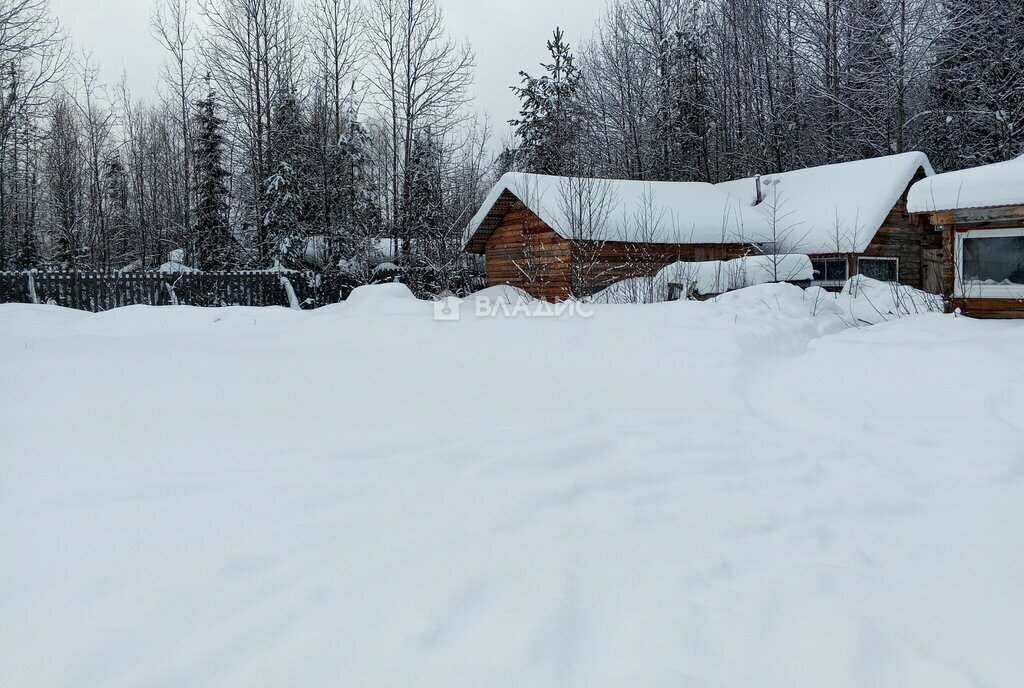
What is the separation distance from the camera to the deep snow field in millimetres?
1926

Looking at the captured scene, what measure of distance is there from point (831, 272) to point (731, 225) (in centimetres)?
271

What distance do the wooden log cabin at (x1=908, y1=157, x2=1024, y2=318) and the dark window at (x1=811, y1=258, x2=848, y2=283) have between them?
820 centimetres

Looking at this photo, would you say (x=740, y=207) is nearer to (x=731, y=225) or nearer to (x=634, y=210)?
(x=731, y=225)

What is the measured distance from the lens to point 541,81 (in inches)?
920

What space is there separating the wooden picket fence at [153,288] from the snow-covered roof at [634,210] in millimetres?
4966

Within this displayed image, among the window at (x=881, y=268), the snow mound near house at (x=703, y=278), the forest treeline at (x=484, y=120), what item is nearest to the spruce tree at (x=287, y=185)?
the forest treeline at (x=484, y=120)

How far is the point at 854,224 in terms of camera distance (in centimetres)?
1502

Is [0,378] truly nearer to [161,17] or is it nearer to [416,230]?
[416,230]

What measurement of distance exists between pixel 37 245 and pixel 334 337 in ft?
85.0

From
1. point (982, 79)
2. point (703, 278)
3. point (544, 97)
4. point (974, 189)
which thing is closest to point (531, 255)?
point (703, 278)

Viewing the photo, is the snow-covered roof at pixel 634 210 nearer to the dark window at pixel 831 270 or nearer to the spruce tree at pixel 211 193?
the dark window at pixel 831 270

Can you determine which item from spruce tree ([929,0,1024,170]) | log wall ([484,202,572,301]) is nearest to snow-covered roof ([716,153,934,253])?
spruce tree ([929,0,1024,170])

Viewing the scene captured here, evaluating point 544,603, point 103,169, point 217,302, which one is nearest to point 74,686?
point 544,603

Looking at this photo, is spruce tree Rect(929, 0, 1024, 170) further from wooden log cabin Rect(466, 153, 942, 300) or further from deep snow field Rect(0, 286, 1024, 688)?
deep snow field Rect(0, 286, 1024, 688)
